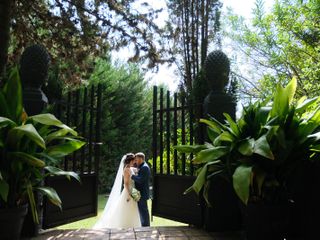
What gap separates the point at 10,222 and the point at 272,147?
2.07m

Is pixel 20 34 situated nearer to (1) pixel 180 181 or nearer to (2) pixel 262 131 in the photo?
(1) pixel 180 181

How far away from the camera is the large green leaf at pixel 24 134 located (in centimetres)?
197

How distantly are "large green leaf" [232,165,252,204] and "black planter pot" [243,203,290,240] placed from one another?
369 millimetres

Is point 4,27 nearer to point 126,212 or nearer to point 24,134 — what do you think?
point 24,134

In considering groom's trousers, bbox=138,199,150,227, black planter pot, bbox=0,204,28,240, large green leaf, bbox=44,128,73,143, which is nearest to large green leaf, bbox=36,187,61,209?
black planter pot, bbox=0,204,28,240

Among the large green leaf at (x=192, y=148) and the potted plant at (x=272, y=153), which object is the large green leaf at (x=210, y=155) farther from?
the large green leaf at (x=192, y=148)

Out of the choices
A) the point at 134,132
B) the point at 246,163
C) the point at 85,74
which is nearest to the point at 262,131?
the point at 246,163

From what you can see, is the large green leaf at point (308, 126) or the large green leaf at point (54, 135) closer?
the large green leaf at point (308, 126)

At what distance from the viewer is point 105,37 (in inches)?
205

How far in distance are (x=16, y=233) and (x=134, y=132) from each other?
37.3 feet

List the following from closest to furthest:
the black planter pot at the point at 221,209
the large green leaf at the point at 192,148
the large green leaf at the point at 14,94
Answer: the large green leaf at the point at 14,94, the large green leaf at the point at 192,148, the black planter pot at the point at 221,209

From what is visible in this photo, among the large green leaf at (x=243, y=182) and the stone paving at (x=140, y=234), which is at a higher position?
the large green leaf at (x=243, y=182)

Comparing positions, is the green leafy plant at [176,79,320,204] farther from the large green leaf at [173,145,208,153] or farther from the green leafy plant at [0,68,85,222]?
the green leafy plant at [0,68,85,222]

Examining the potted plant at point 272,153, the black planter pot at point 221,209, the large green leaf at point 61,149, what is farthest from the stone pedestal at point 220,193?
the large green leaf at point 61,149
